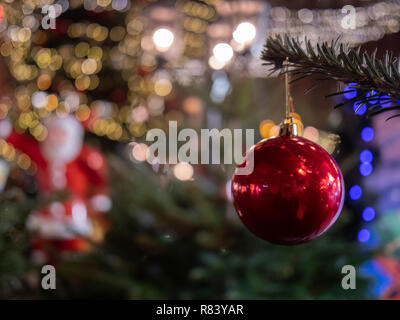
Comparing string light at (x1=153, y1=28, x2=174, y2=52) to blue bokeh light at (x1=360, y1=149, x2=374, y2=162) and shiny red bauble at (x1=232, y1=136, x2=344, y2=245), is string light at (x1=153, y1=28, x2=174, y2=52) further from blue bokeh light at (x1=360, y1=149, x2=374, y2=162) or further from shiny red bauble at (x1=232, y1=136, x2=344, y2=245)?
shiny red bauble at (x1=232, y1=136, x2=344, y2=245)

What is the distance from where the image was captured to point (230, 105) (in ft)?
4.79

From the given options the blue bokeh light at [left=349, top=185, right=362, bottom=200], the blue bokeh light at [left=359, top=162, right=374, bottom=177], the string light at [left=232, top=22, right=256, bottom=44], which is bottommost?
the blue bokeh light at [left=349, top=185, right=362, bottom=200]

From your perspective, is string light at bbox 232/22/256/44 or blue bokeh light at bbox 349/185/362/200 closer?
blue bokeh light at bbox 349/185/362/200

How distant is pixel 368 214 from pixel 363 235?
0.07 metres

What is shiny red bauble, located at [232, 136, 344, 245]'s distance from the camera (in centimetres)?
60

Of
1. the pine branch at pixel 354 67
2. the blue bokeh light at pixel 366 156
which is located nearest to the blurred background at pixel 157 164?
the blue bokeh light at pixel 366 156

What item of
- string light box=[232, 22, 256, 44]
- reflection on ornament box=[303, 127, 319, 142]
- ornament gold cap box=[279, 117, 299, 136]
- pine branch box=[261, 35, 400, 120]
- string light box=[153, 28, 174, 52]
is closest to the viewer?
pine branch box=[261, 35, 400, 120]

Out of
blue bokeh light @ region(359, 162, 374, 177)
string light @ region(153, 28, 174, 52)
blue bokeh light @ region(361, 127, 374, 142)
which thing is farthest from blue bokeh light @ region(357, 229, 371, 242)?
string light @ region(153, 28, 174, 52)

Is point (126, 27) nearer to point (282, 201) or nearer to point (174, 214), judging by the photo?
point (174, 214)

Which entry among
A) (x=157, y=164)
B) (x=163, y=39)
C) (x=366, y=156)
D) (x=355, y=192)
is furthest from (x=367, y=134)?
(x=163, y=39)

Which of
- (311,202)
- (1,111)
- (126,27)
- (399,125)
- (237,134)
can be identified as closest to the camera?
(311,202)

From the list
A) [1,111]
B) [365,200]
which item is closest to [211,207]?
[365,200]

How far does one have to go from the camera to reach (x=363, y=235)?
5.29ft

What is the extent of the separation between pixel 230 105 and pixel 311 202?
88 cm
